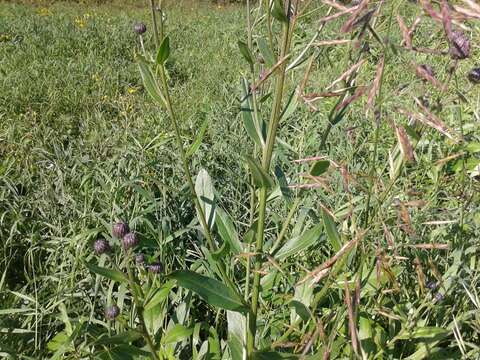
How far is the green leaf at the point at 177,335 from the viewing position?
1.33 meters

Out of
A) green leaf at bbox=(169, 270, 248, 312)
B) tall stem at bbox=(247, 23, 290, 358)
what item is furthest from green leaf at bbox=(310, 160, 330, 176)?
green leaf at bbox=(169, 270, 248, 312)

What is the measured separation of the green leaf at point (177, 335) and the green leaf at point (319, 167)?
56 centimetres

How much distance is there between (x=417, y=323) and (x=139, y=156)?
1.41 meters

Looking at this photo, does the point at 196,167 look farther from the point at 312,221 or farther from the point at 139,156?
the point at 312,221

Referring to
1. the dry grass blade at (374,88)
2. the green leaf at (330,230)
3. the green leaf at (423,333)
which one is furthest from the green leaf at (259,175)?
the green leaf at (423,333)

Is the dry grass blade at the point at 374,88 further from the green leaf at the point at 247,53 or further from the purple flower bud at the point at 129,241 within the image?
the purple flower bud at the point at 129,241

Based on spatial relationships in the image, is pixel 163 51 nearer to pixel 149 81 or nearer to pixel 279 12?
pixel 149 81

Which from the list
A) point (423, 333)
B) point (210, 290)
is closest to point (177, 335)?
point (210, 290)

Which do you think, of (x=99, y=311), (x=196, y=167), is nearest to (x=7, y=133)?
→ (x=196, y=167)

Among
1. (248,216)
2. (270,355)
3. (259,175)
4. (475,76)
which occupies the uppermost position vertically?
(475,76)

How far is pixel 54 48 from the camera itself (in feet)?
17.6

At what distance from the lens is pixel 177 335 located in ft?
4.40

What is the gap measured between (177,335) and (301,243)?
410mm

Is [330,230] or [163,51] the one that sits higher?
[163,51]
